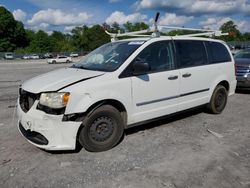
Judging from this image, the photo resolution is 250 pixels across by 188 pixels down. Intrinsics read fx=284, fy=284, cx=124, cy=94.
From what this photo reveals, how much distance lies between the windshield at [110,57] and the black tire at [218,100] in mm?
2438

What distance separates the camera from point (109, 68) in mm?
4750

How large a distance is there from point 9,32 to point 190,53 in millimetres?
102207

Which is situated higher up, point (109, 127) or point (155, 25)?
point (155, 25)

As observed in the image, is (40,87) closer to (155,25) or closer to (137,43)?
(137,43)

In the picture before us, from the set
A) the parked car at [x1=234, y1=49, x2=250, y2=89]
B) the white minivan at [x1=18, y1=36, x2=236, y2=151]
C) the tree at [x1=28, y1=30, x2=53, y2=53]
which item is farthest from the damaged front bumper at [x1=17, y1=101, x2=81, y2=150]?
the tree at [x1=28, y1=30, x2=53, y2=53]

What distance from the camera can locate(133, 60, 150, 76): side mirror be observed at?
4696 mm

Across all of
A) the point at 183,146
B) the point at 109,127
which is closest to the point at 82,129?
the point at 109,127

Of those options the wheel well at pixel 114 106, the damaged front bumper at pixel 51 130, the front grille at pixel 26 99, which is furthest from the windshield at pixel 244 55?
the front grille at pixel 26 99

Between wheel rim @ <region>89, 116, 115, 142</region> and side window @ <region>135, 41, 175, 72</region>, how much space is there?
46.7 inches

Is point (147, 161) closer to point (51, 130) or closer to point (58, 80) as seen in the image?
point (51, 130)

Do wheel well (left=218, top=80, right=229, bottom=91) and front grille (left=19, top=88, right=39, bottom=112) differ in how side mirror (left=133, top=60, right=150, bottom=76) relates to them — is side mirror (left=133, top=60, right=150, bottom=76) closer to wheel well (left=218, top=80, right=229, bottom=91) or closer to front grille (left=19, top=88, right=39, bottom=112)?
front grille (left=19, top=88, right=39, bottom=112)

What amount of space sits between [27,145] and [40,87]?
1154 millimetres

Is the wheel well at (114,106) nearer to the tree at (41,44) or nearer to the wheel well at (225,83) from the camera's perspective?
the wheel well at (225,83)

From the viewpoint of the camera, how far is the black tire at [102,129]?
171 inches
